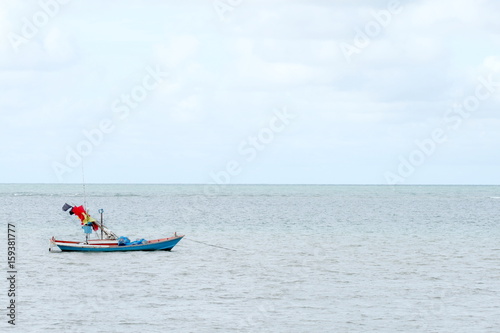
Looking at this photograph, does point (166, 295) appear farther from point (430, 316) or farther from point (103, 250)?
point (103, 250)

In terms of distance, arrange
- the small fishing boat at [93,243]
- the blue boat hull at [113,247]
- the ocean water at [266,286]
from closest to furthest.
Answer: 1. the ocean water at [266,286]
2. the small fishing boat at [93,243]
3. the blue boat hull at [113,247]

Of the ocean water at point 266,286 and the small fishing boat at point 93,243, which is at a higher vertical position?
the small fishing boat at point 93,243

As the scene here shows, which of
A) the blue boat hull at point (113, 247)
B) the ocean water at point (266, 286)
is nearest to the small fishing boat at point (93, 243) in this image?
the blue boat hull at point (113, 247)

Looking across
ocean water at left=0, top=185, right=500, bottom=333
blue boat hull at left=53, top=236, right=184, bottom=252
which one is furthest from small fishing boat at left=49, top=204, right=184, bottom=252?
ocean water at left=0, top=185, right=500, bottom=333

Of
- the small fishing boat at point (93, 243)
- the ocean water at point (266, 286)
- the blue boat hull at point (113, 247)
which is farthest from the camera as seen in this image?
the blue boat hull at point (113, 247)

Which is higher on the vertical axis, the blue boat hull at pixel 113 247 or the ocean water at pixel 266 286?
the blue boat hull at pixel 113 247

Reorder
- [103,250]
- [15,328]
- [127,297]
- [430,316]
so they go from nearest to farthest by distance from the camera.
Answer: [15,328]
[430,316]
[127,297]
[103,250]

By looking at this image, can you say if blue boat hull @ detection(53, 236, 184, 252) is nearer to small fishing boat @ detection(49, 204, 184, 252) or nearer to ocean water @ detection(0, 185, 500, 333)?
small fishing boat @ detection(49, 204, 184, 252)

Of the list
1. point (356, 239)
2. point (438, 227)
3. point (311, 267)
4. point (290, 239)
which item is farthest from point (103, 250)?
point (438, 227)

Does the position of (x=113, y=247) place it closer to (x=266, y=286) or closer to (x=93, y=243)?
(x=93, y=243)

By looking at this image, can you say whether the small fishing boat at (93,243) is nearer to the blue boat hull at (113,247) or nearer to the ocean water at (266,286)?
the blue boat hull at (113,247)

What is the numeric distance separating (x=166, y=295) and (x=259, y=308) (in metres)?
5.41

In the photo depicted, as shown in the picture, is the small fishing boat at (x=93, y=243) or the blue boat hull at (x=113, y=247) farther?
the blue boat hull at (x=113, y=247)

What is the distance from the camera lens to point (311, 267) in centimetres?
4853
